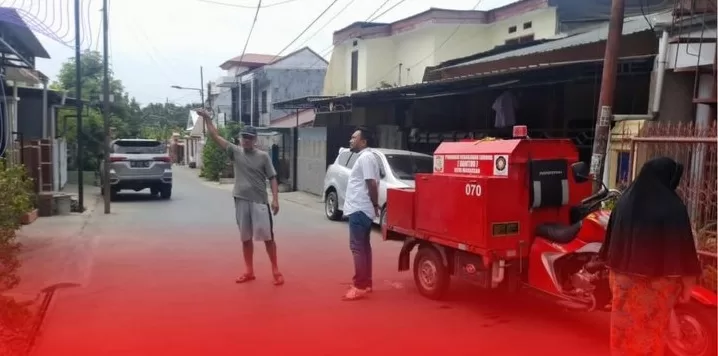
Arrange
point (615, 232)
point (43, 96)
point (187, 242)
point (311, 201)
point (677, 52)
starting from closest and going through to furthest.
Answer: point (615, 232) < point (677, 52) < point (187, 242) < point (43, 96) < point (311, 201)

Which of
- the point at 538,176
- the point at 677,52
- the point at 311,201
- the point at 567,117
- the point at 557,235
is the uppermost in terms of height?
the point at 677,52

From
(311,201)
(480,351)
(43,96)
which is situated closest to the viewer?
(480,351)

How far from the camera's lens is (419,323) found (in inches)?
226

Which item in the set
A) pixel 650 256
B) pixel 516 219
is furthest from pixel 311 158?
pixel 650 256

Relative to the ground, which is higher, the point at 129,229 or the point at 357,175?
the point at 357,175

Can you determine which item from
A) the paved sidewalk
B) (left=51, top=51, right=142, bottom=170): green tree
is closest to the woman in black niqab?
the paved sidewalk

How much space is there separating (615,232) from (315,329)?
2713 mm

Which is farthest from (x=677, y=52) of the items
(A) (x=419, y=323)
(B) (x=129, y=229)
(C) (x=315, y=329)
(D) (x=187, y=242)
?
(B) (x=129, y=229)

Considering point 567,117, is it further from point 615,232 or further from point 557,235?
point 615,232

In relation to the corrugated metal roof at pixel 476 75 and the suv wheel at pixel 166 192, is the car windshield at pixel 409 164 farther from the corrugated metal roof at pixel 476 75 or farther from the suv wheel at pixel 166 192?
the suv wheel at pixel 166 192

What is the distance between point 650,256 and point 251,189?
4450mm

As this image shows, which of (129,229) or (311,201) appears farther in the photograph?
(311,201)

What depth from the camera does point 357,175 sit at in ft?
21.6

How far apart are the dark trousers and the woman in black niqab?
9.62ft
